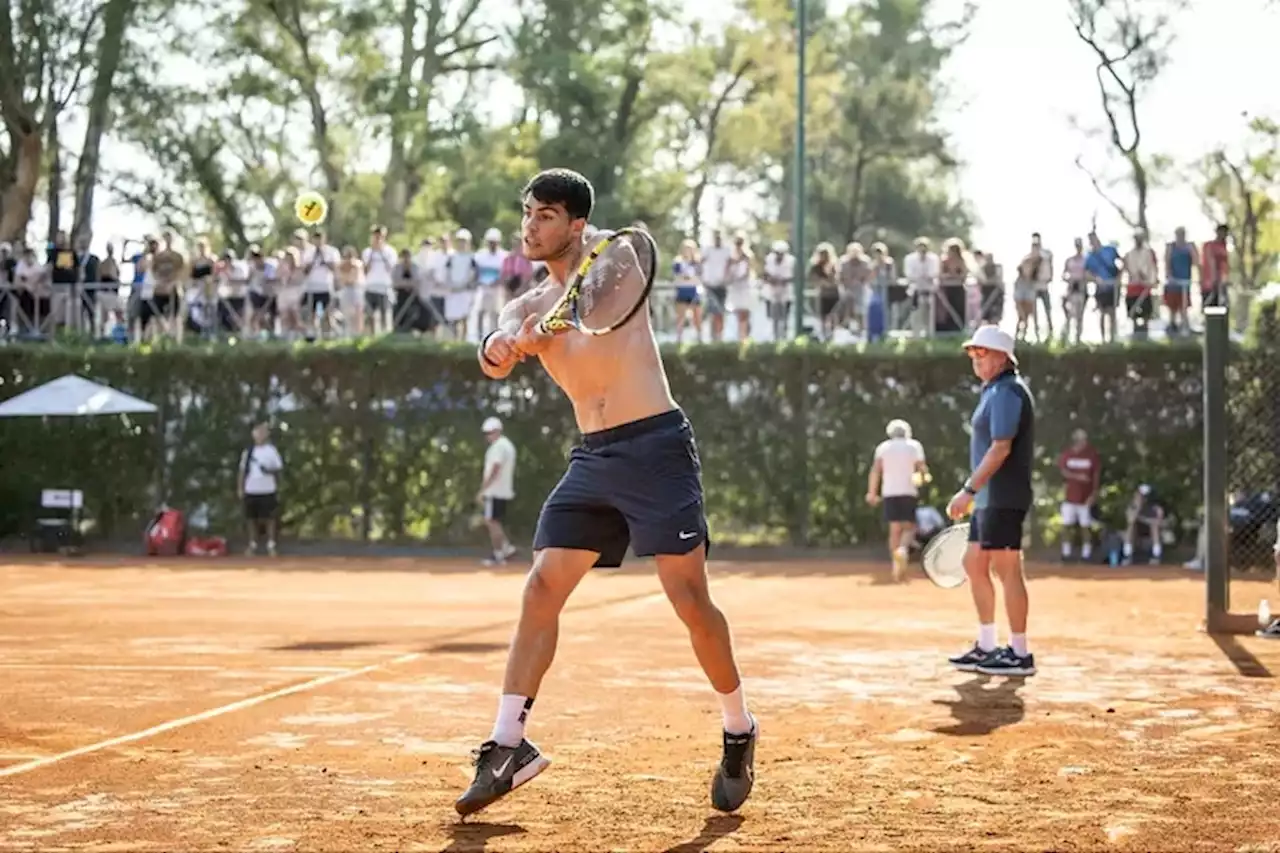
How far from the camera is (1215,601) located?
1441 cm

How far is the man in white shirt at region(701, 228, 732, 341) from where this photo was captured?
2806 centimetres

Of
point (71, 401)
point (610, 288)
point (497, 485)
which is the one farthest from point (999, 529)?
point (71, 401)

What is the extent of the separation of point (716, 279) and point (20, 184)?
1778 cm

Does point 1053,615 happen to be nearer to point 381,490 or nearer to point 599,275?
point 599,275

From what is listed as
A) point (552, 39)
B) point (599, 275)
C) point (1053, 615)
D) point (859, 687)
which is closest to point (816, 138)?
point (552, 39)

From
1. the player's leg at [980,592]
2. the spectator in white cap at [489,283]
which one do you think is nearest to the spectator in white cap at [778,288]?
the spectator in white cap at [489,283]

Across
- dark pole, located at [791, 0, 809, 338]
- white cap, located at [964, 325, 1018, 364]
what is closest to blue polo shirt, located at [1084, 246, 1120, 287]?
dark pole, located at [791, 0, 809, 338]

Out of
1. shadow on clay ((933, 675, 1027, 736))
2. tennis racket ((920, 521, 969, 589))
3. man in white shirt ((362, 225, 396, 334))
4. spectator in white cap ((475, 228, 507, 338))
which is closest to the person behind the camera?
shadow on clay ((933, 675, 1027, 736))

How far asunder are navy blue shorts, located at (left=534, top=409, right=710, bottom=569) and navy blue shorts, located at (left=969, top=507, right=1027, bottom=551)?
492 centimetres

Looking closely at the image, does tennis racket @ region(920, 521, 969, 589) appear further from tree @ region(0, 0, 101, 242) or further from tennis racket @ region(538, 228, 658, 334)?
tree @ region(0, 0, 101, 242)

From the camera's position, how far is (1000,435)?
37.6 ft

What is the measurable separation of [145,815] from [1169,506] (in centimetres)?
2210

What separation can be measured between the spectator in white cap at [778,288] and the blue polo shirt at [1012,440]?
1708 centimetres

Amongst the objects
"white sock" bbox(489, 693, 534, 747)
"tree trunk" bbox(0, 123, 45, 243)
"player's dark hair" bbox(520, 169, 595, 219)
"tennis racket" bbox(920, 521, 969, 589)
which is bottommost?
"white sock" bbox(489, 693, 534, 747)
